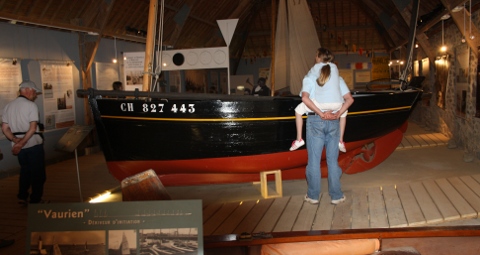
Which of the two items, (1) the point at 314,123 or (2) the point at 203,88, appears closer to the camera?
(1) the point at 314,123

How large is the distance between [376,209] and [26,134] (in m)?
3.83

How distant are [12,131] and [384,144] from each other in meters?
5.39

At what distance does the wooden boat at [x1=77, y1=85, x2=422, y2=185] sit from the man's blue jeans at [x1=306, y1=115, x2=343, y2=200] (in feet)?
3.11

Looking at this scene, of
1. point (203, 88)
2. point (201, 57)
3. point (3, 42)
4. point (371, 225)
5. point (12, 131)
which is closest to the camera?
point (371, 225)

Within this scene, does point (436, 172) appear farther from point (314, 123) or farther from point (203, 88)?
point (203, 88)

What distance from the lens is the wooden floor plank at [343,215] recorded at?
377 cm

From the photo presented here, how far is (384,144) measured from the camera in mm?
6930

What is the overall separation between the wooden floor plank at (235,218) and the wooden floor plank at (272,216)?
21cm

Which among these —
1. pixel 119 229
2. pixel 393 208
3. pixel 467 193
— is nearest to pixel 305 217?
pixel 393 208

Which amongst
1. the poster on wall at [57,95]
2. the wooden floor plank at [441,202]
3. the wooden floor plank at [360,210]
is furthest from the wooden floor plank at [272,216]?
the poster on wall at [57,95]

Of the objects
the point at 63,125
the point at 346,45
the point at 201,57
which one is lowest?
the point at 63,125

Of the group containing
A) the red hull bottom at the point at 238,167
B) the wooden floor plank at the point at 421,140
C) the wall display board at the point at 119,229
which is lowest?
the wooden floor plank at the point at 421,140

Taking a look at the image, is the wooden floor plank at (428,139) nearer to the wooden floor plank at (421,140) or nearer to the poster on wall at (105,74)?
the wooden floor plank at (421,140)

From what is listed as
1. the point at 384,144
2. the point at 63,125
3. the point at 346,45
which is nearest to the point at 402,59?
the point at 346,45
